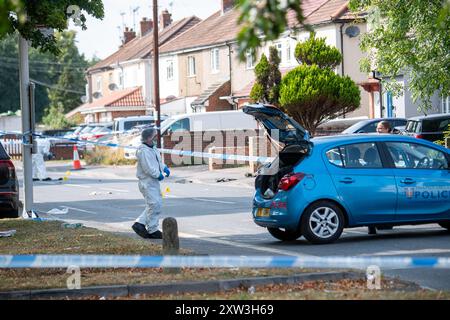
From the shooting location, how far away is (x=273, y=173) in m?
14.3

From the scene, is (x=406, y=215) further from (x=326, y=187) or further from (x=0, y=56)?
(x=0, y=56)

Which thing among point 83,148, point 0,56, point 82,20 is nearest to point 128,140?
point 83,148

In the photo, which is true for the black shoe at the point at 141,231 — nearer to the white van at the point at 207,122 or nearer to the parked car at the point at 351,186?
the parked car at the point at 351,186

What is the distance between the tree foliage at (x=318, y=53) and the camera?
31.8 metres

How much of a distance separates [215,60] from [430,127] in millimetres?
28776

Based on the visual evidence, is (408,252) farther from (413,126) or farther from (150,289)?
(413,126)

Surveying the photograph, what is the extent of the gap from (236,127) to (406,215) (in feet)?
87.4

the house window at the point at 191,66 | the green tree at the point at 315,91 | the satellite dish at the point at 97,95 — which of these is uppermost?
the house window at the point at 191,66

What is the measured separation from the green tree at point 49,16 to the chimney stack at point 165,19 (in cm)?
5457

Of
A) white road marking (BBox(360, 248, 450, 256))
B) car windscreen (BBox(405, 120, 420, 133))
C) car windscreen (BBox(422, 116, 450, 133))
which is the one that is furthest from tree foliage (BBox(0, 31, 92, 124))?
white road marking (BBox(360, 248, 450, 256))

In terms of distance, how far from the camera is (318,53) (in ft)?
105

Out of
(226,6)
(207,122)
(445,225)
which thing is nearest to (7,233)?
(445,225)

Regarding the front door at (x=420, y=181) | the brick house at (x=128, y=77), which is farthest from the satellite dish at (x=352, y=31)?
the front door at (x=420, y=181)
